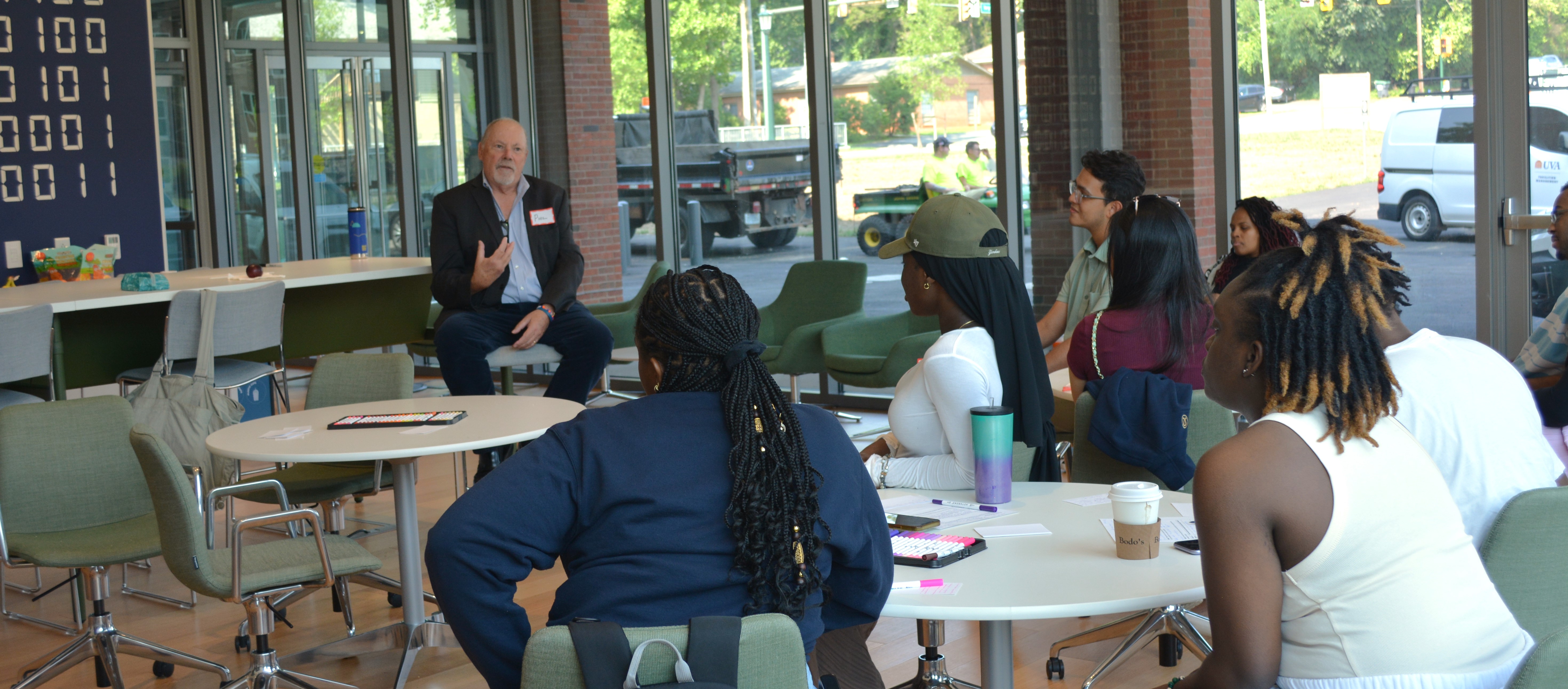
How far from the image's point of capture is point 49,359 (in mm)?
4434

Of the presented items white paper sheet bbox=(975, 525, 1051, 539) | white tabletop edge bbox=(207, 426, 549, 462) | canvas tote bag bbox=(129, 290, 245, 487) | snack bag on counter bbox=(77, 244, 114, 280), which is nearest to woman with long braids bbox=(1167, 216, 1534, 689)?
white paper sheet bbox=(975, 525, 1051, 539)

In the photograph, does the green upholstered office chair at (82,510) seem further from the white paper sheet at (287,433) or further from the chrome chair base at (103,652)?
the white paper sheet at (287,433)

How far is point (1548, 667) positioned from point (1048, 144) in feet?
16.9

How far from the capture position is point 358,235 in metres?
6.55

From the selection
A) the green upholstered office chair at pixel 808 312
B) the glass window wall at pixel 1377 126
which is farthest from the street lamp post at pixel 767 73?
the glass window wall at pixel 1377 126

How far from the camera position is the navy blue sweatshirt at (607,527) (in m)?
1.65

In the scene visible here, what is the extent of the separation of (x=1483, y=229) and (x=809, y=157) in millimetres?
3528

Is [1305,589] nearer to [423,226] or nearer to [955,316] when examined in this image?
[955,316]

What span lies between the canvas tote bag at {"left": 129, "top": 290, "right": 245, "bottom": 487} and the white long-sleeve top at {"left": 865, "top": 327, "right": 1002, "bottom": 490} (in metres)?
2.68

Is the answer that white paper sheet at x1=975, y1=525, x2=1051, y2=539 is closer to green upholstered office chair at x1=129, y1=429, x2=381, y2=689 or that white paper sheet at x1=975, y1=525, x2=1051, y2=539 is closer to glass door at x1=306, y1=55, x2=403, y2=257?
green upholstered office chair at x1=129, y1=429, x2=381, y2=689

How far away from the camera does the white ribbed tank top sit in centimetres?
154

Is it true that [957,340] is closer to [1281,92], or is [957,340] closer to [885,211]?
[1281,92]

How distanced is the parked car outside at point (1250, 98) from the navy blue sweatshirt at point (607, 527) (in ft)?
15.3

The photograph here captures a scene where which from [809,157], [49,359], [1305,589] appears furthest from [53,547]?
[809,157]
